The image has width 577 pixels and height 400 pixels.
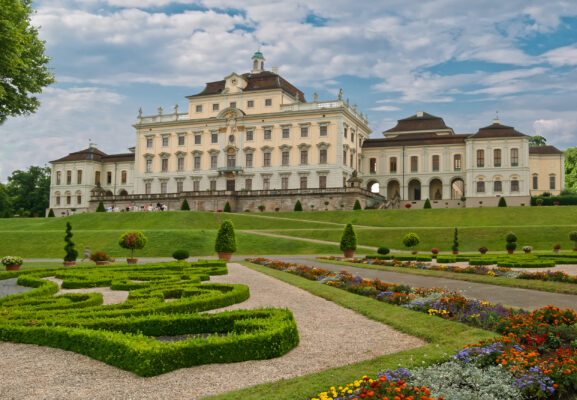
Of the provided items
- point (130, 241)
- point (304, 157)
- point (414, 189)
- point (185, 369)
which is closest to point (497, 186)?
point (414, 189)

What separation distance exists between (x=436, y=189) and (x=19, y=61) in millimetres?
53154

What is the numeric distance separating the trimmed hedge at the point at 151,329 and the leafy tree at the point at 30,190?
239 ft

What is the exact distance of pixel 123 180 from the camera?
74625 mm

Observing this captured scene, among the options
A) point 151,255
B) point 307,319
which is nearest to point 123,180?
point 151,255

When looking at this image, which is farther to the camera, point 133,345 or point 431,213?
point 431,213

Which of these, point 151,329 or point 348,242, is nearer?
point 151,329

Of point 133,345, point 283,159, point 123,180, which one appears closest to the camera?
point 133,345

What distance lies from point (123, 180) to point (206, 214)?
101 feet

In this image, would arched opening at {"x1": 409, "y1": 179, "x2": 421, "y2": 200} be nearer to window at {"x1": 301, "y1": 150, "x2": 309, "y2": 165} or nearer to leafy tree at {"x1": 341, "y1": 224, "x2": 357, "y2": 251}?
window at {"x1": 301, "y1": 150, "x2": 309, "y2": 165}

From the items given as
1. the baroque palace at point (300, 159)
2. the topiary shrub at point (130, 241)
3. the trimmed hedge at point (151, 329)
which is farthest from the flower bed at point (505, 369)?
the baroque palace at point (300, 159)

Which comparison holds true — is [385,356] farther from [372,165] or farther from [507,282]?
[372,165]

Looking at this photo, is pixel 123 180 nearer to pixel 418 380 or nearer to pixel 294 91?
pixel 294 91

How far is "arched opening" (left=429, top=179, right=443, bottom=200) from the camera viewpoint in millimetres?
63594

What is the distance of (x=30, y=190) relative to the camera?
3056 inches
